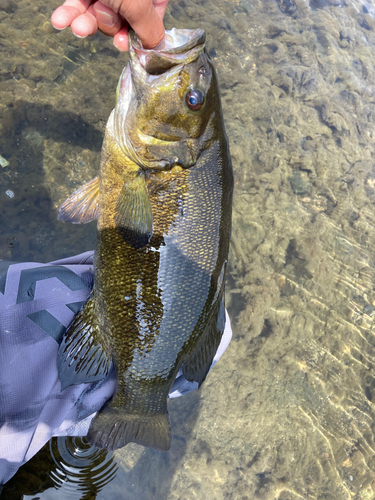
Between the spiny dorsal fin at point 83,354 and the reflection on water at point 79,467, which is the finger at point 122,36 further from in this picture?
the reflection on water at point 79,467

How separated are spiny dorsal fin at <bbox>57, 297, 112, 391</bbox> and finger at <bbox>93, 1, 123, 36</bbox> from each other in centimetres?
157

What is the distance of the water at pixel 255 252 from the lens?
3393 millimetres

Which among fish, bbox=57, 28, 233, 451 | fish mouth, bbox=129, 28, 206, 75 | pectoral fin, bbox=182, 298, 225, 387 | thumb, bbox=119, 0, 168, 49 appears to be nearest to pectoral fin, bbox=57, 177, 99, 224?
fish, bbox=57, 28, 233, 451

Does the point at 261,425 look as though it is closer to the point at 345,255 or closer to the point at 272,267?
the point at 272,267

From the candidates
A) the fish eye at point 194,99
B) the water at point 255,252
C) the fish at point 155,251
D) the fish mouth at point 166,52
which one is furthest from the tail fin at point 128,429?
→ the fish mouth at point 166,52

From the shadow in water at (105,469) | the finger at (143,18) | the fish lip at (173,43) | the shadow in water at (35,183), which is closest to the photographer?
the finger at (143,18)

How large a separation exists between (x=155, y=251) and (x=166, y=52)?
1056 millimetres

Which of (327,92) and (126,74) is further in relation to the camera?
(327,92)

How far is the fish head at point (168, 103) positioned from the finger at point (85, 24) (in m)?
0.32

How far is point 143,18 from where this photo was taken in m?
1.42

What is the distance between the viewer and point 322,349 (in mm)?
3891

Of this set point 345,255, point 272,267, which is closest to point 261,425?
point 272,267

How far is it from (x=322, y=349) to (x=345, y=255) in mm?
1344

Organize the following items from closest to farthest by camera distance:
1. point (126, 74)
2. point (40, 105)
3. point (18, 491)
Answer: point (126, 74), point (18, 491), point (40, 105)
